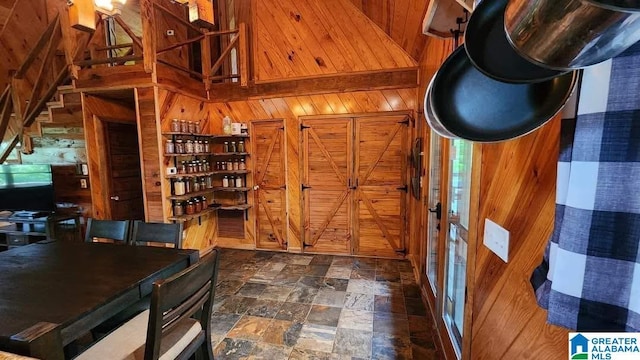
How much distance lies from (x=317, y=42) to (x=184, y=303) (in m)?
3.53

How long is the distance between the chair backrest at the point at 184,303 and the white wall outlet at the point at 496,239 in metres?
1.32

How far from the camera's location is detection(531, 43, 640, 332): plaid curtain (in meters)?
0.51

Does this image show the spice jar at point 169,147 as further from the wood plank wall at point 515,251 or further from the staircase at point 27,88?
the wood plank wall at point 515,251

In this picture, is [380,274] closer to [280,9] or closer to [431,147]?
[431,147]

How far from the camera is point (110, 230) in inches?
89.9

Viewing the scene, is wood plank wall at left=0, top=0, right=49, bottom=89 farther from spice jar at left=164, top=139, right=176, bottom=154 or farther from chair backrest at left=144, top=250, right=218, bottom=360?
chair backrest at left=144, top=250, right=218, bottom=360

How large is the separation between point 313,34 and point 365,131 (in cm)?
150

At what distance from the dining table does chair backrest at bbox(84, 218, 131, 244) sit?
6.5 inches

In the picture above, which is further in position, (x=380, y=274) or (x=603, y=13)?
(x=380, y=274)

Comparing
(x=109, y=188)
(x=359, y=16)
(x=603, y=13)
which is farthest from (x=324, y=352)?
(x=359, y=16)

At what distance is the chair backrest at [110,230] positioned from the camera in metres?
2.24

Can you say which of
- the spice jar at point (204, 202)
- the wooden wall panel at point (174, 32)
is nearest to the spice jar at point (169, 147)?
the spice jar at point (204, 202)

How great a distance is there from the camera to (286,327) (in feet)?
7.88

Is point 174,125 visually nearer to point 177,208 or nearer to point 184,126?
point 184,126
